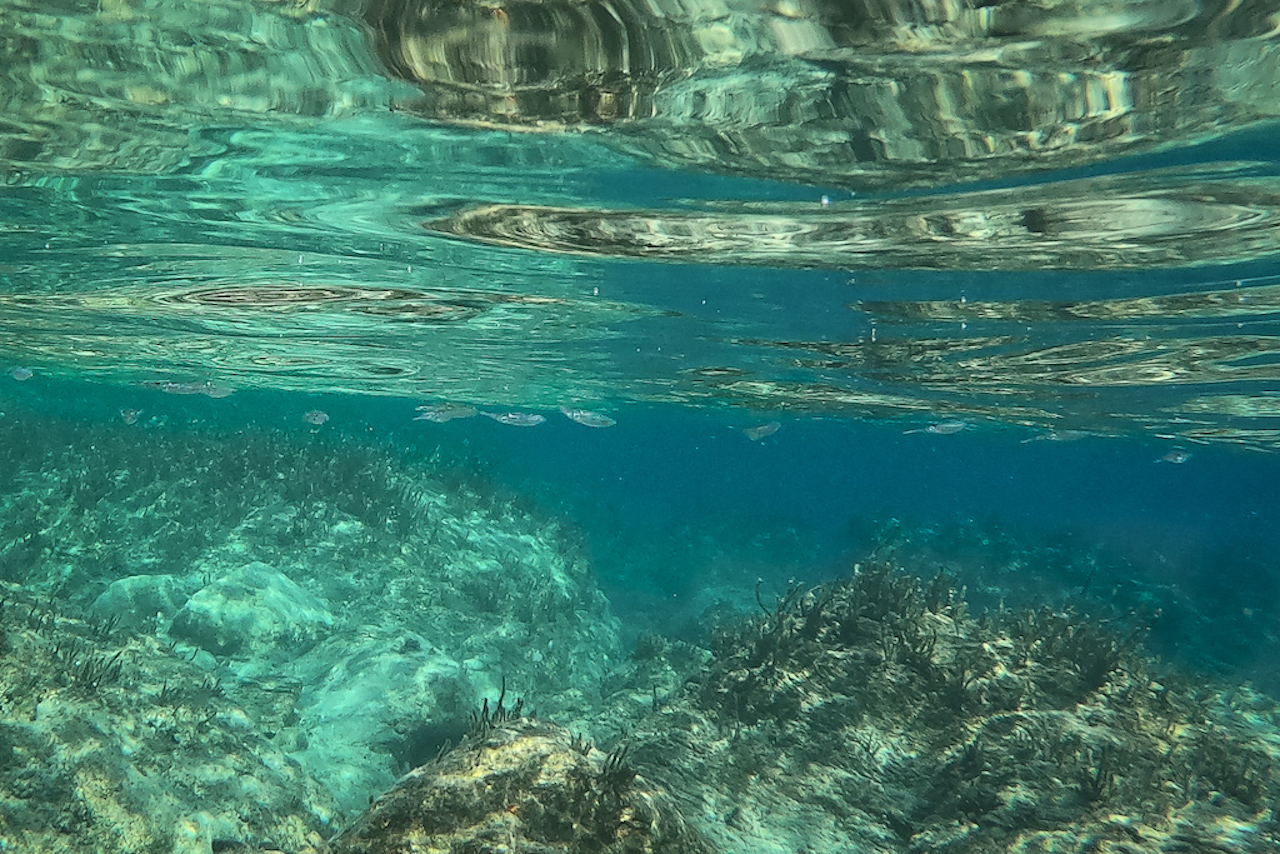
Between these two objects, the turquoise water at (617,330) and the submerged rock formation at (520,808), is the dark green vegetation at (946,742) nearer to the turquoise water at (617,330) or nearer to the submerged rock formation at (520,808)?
the turquoise water at (617,330)

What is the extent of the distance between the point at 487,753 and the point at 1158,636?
24.9 m

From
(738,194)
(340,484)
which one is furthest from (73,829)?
(340,484)

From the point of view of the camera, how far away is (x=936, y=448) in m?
61.7

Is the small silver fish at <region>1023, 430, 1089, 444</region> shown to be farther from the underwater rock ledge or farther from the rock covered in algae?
the rock covered in algae

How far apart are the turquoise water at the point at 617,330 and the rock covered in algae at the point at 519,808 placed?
4 centimetres

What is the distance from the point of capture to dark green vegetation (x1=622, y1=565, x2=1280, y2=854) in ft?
28.0

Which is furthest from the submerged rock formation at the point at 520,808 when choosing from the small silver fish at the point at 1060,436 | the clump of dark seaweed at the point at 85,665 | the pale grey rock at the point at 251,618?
the small silver fish at the point at 1060,436

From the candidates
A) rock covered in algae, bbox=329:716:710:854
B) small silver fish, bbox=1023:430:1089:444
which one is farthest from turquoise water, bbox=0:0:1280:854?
small silver fish, bbox=1023:430:1089:444

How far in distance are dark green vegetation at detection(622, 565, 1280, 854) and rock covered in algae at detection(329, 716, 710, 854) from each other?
3.86 metres

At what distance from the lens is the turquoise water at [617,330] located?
6340 mm

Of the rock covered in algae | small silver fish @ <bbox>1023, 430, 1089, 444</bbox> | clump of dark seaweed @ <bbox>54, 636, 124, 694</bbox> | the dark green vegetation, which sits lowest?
small silver fish @ <bbox>1023, 430, 1089, 444</bbox>

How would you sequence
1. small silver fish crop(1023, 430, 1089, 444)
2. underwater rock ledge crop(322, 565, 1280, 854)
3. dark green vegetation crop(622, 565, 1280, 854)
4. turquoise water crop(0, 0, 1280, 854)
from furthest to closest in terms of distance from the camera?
small silver fish crop(1023, 430, 1089, 444), dark green vegetation crop(622, 565, 1280, 854), turquoise water crop(0, 0, 1280, 854), underwater rock ledge crop(322, 565, 1280, 854)

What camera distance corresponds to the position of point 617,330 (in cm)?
1820

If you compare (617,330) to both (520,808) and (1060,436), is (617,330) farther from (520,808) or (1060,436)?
(1060,436)
